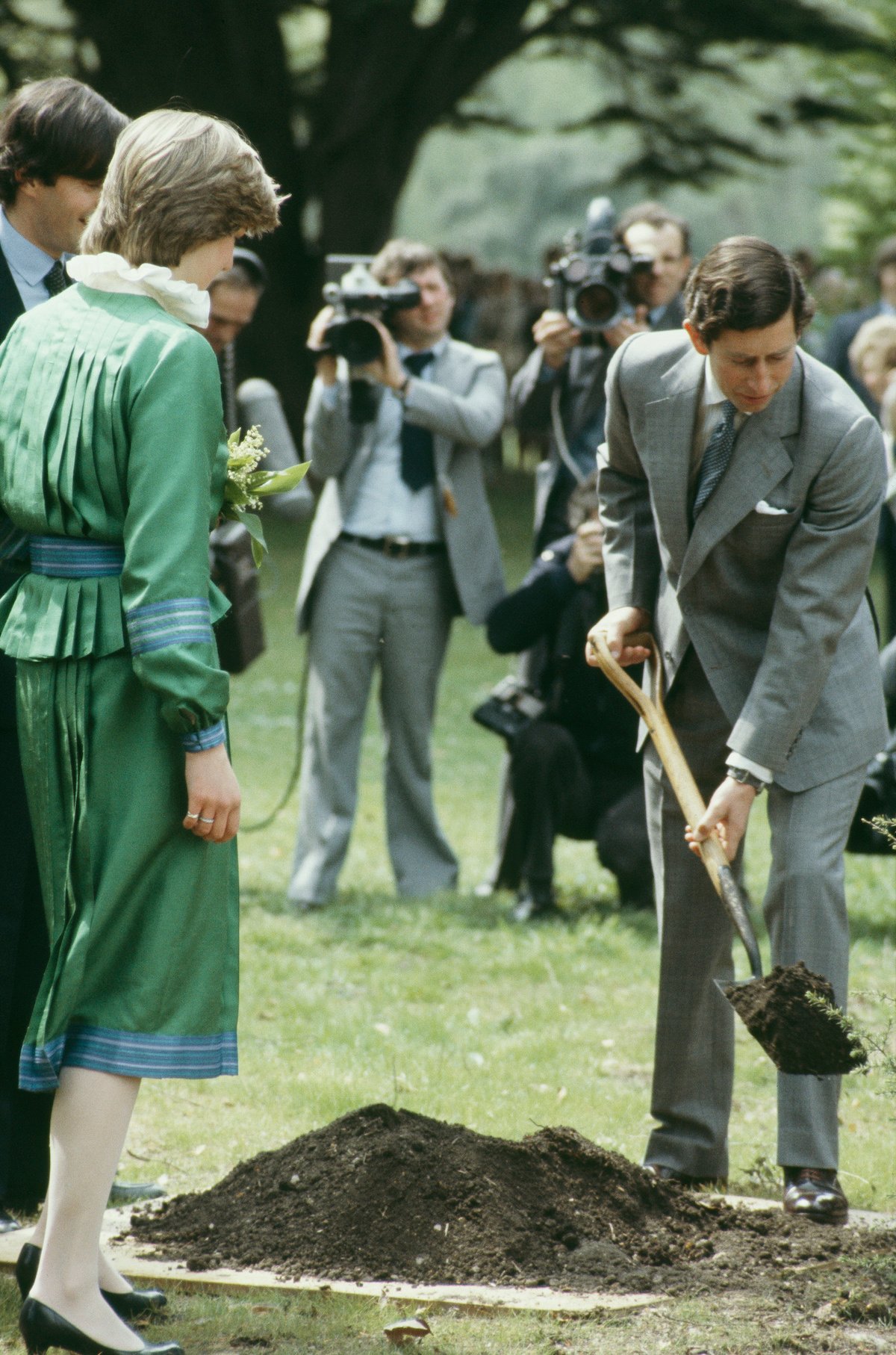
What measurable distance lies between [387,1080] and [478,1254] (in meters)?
1.31

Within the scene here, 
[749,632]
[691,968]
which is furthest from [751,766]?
[691,968]

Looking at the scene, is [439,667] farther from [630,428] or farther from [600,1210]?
[600,1210]

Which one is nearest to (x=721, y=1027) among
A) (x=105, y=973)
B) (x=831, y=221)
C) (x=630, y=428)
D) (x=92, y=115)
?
(x=630, y=428)

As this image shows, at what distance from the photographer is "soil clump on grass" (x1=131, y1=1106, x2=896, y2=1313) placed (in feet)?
11.1

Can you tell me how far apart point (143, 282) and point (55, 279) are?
0.86 metres

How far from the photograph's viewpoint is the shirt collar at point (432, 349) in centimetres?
683

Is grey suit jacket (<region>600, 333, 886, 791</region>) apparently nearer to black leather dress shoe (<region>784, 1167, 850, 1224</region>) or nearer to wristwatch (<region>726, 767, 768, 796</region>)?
wristwatch (<region>726, 767, 768, 796</region>)

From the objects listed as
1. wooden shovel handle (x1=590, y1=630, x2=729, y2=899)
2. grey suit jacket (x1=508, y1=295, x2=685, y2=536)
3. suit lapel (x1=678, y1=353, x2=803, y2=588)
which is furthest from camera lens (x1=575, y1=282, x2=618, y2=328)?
suit lapel (x1=678, y1=353, x2=803, y2=588)

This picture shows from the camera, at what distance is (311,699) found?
676cm

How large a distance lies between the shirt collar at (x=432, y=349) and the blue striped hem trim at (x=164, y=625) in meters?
4.23

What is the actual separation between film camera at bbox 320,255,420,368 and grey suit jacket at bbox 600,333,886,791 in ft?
8.33

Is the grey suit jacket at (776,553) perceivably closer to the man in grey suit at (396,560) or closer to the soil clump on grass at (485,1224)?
the soil clump on grass at (485,1224)

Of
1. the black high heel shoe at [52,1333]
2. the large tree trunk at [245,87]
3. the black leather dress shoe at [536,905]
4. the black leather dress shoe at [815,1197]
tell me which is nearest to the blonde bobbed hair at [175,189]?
the black high heel shoe at [52,1333]

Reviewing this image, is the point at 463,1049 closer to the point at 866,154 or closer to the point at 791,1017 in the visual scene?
the point at 791,1017
